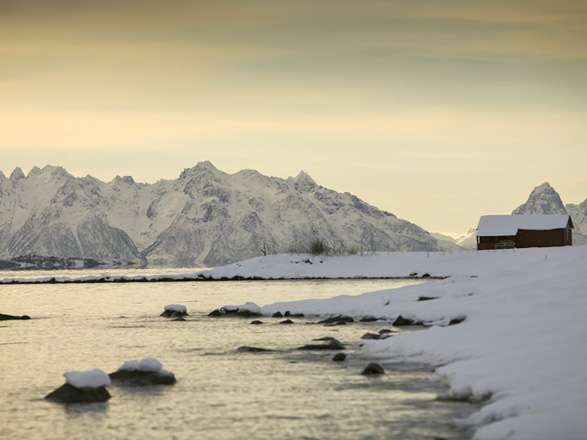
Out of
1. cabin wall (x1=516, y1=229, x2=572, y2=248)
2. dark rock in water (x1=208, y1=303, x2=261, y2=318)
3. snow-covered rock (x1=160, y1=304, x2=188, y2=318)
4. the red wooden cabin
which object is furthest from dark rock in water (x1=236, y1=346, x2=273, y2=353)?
cabin wall (x1=516, y1=229, x2=572, y2=248)

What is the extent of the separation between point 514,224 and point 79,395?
109m

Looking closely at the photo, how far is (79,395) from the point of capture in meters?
21.5

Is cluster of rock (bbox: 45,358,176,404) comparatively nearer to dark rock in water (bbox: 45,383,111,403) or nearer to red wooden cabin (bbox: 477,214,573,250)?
dark rock in water (bbox: 45,383,111,403)

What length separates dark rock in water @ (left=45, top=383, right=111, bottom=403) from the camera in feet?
70.2

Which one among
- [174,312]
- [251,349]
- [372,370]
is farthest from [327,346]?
[174,312]

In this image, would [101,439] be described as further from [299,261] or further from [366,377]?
[299,261]

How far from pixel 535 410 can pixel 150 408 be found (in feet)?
32.0

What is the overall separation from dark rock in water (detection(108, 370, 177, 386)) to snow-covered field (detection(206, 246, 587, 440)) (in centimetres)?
824

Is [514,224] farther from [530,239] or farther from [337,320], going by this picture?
[337,320]

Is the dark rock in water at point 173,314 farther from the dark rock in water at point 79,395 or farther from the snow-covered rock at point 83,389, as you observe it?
the dark rock in water at point 79,395

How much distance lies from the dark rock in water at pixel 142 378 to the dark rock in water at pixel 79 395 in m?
2.26

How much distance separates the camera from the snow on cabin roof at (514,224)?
12056 centimetres

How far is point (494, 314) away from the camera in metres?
32.4

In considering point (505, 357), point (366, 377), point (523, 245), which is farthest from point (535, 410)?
point (523, 245)
